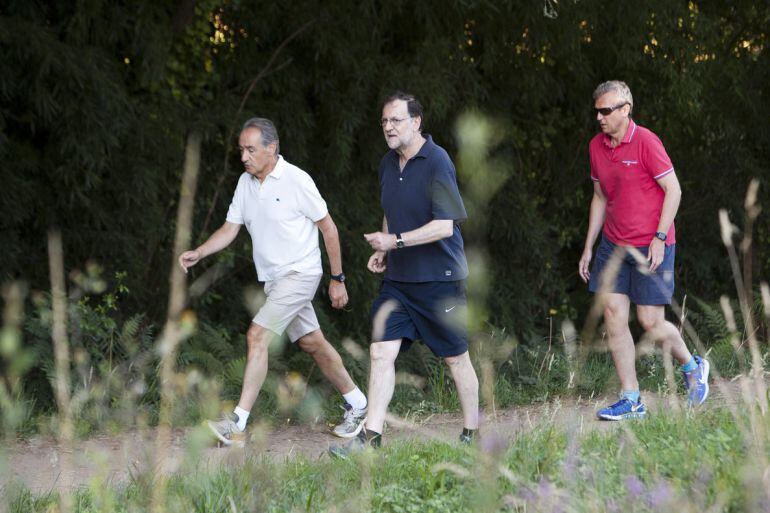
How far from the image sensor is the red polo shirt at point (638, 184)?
221 inches

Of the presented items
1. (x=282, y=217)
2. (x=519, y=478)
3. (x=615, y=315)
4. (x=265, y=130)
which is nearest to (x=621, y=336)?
(x=615, y=315)

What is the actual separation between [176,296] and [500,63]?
5.97 m

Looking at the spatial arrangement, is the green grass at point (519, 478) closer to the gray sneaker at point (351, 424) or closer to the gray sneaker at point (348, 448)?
the gray sneaker at point (348, 448)

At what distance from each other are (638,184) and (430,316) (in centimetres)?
137

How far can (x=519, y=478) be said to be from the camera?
10.8 ft

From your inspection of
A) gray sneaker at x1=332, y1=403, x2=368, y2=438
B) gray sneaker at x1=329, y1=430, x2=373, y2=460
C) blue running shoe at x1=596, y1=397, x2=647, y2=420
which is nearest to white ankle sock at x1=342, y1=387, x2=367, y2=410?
gray sneaker at x1=332, y1=403, x2=368, y2=438

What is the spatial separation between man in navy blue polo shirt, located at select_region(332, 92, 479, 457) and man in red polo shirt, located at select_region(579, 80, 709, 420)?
0.89m

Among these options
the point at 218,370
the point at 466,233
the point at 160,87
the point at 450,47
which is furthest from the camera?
the point at 466,233

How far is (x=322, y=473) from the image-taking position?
436 centimetres

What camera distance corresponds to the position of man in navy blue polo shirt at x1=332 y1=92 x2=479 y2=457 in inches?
198

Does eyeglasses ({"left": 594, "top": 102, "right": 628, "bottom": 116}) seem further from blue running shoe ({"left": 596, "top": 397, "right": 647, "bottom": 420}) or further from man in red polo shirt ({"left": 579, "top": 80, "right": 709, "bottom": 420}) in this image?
blue running shoe ({"left": 596, "top": 397, "right": 647, "bottom": 420})

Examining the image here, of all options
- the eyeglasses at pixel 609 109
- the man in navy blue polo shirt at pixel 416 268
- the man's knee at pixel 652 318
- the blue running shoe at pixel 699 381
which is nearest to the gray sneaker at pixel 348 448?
the man in navy blue polo shirt at pixel 416 268

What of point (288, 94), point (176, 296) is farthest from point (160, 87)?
point (176, 296)

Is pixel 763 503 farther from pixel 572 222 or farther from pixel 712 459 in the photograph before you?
pixel 572 222
